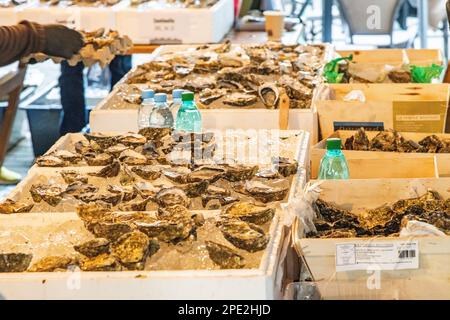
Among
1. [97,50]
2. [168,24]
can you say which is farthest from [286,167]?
[168,24]

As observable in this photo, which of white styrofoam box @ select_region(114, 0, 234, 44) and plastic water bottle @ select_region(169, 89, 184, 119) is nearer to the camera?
plastic water bottle @ select_region(169, 89, 184, 119)

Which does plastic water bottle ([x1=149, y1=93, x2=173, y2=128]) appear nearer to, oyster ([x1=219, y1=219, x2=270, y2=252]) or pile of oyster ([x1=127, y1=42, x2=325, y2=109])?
pile of oyster ([x1=127, y1=42, x2=325, y2=109])

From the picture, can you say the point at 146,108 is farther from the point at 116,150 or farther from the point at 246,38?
the point at 246,38

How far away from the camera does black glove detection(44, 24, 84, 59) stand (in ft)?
12.3

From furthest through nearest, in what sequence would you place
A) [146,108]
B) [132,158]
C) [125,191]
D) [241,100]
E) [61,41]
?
[61,41]
[241,100]
[146,108]
[132,158]
[125,191]

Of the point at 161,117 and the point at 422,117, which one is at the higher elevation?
the point at 161,117

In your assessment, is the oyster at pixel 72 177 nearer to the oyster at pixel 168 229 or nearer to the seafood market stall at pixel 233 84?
the oyster at pixel 168 229

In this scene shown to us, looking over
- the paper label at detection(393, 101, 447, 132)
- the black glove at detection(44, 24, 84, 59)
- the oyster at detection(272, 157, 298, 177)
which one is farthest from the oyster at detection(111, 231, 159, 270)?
the black glove at detection(44, 24, 84, 59)

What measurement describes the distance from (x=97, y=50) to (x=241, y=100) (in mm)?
1219

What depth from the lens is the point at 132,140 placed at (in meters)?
2.50

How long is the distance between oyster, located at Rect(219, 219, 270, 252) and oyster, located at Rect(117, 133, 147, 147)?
2.41 feet

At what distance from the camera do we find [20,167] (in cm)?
528

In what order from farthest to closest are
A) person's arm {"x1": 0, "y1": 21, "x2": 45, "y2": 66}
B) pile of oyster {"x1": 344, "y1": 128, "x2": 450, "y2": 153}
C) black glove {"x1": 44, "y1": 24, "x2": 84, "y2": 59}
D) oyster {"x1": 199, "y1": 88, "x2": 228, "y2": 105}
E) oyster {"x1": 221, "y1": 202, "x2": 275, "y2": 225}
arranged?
black glove {"x1": 44, "y1": 24, "x2": 84, "y2": 59}
person's arm {"x1": 0, "y1": 21, "x2": 45, "y2": 66}
oyster {"x1": 199, "y1": 88, "x2": 228, "y2": 105}
pile of oyster {"x1": 344, "y1": 128, "x2": 450, "y2": 153}
oyster {"x1": 221, "y1": 202, "x2": 275, "y2": 225}

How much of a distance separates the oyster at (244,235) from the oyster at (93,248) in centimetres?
24
